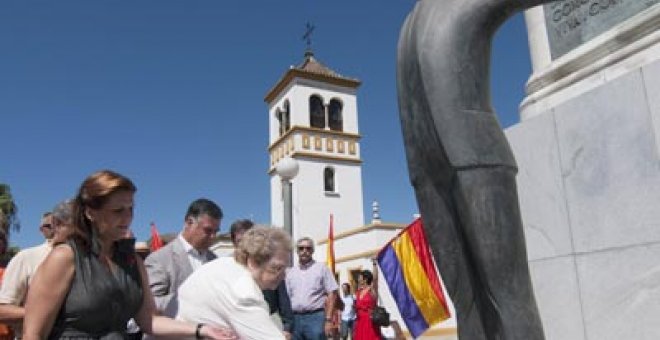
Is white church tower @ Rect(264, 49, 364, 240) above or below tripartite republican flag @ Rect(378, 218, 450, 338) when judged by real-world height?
above

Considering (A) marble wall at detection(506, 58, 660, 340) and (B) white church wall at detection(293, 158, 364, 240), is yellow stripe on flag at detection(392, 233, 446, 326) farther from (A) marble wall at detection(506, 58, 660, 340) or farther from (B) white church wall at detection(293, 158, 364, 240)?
(B) white church wall at detection(293, 158, 364, 240)

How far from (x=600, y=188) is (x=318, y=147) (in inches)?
1322

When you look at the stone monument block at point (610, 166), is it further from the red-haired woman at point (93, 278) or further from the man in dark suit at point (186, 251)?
the man in dark suit at point (186, 251)

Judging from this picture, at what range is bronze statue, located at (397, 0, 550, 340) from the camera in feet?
5.14

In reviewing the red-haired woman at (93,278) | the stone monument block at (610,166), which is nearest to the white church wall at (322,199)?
the stone monument block at (610,166)

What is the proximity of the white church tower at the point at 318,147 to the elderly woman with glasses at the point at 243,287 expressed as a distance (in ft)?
101

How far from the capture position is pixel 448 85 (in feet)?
5.31

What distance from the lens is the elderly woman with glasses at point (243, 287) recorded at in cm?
226

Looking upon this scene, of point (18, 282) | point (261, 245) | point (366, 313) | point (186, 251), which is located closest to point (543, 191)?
point (261, 245)

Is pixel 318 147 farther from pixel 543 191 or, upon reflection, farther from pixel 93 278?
pixel 93 278

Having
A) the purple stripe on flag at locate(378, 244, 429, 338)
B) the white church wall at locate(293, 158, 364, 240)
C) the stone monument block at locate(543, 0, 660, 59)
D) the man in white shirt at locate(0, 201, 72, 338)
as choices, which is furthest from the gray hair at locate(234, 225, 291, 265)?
the white church wall at locate(293, 158, 364, 240)

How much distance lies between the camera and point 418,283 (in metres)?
6.52

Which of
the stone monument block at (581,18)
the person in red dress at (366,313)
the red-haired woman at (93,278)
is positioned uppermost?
the stone monument block at (581,18)

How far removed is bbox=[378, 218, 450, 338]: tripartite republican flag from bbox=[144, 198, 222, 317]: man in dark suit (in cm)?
321
